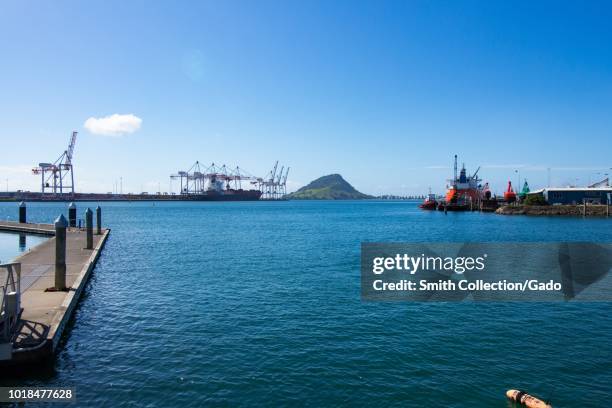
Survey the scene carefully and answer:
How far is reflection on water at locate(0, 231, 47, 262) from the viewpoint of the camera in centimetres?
3325

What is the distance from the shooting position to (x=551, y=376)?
11484 mm

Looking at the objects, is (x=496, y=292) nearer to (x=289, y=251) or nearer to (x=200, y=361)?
(x=200, y=361)

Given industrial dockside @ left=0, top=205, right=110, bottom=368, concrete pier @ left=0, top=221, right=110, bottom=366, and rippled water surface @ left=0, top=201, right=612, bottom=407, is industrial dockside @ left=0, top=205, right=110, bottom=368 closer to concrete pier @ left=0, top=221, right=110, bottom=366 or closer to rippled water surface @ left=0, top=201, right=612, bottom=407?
concrete pier @ left=0, top=221, right=110, bottom=366

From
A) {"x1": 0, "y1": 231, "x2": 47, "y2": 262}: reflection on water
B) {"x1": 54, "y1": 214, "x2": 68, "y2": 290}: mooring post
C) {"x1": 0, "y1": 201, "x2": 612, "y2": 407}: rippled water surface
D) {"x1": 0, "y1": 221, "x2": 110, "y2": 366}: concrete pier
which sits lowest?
{"x1": 0, "y1": 201, "x2": 612, "y2": 407}: rippled water surface

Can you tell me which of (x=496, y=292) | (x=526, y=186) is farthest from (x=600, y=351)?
(x=526, y=186)

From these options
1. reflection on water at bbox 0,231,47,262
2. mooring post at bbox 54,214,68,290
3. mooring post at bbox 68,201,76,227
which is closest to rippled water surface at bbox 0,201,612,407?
mooring post at bbox 54,214,68,290

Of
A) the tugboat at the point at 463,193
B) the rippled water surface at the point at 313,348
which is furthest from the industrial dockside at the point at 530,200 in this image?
the rippled water surface at the point at 313,348

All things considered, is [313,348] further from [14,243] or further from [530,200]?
[530,200]

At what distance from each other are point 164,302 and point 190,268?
9.27 m

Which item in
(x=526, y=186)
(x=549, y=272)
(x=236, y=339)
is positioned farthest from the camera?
(x=526, y=186)

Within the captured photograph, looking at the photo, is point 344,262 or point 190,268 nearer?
point 190,268

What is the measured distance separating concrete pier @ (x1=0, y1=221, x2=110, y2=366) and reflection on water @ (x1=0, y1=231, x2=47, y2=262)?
5.73m

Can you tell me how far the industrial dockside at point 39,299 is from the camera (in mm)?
11023

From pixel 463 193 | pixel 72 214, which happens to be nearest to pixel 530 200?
pixel 463 193
